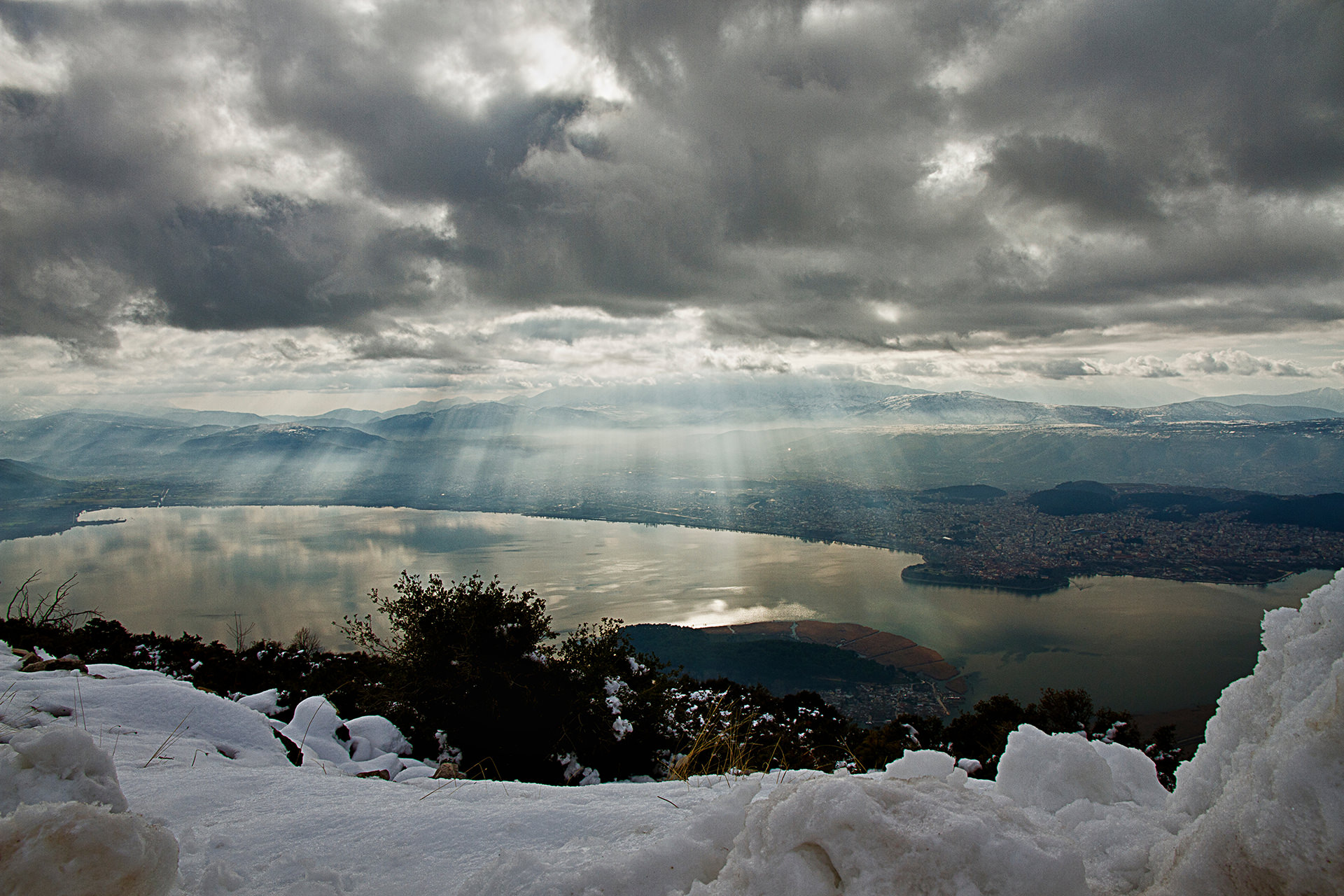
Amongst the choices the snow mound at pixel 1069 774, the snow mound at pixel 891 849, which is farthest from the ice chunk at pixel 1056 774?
the snow mound at pixel 891 849

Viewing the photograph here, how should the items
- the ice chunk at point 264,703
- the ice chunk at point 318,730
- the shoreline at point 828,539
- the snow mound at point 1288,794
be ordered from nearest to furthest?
the snow mound at point 1288,794
the ice chunk at point 318,730
the ice chunk at point 264,703
the shoreline at point 828,539

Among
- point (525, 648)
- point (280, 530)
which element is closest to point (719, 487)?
point (280, 530)

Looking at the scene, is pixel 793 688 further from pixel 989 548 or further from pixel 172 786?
pixel 989 548

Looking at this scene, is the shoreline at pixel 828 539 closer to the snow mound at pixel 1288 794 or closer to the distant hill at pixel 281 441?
the snow mound at pixel 1288 794

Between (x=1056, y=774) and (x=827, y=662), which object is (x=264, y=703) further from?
(x=827, y=662)

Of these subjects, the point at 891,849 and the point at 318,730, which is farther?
the point at 318,730

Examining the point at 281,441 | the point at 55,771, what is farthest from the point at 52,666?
the point at 281,441

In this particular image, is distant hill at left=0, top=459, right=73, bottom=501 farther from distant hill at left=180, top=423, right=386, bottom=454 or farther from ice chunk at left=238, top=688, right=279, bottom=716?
ice chunk at left=238, top=688, right=279, bottom=716
